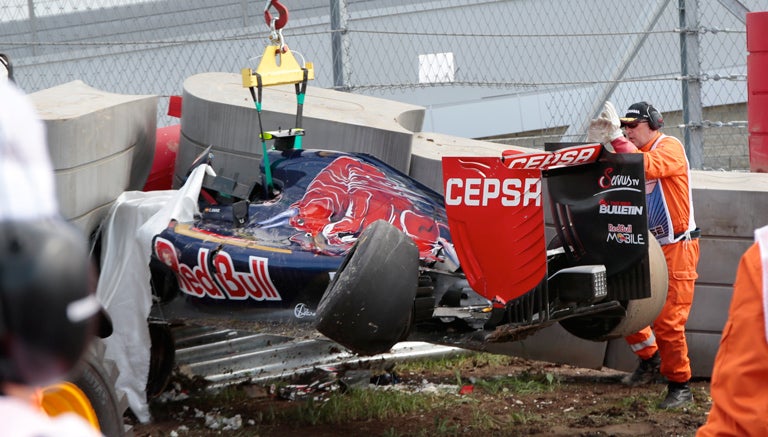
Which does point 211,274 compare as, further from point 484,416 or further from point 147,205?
point 484,416

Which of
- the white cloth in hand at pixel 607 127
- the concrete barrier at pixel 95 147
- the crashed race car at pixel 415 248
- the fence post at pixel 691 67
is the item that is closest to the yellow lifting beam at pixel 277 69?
the crashed race car at pixel 415 248

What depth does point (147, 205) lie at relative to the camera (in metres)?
5.26

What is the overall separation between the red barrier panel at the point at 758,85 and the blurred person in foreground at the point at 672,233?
7.66ft

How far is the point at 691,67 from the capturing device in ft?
26.5

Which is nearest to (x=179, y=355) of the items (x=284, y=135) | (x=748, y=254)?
(x=284, y=135)

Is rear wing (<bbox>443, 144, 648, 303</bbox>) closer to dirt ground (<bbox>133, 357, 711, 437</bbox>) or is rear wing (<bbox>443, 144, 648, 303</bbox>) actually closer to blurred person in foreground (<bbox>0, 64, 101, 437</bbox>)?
dirt ground (<bbox>133, 357, 711, 437</bbox>)

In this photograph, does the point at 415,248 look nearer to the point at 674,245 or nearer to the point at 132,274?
the point at 132,274

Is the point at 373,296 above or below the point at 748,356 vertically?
below

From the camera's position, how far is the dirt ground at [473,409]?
543cm

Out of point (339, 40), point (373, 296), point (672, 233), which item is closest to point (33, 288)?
point (373, 296)

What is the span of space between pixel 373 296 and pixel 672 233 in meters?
2.35

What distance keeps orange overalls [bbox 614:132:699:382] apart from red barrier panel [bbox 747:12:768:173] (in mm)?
2363

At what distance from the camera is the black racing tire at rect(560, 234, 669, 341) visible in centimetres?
483

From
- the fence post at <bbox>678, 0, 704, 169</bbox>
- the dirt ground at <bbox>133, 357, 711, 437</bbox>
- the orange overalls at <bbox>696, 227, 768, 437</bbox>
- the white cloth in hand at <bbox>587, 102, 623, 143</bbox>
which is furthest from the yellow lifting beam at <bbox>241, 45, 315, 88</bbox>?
the fence post at <bbox>678, 0, 704, 169</bbox>
